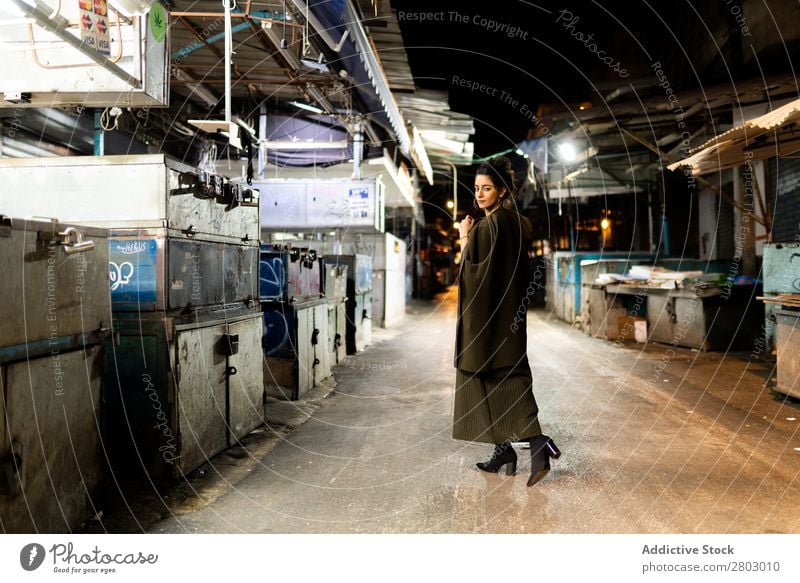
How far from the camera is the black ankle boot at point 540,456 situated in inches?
130

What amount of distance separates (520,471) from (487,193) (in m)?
2.01

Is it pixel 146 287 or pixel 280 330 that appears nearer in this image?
pixel 146 287

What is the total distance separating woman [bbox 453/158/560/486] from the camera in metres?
3.34

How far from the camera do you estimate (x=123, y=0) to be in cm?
351

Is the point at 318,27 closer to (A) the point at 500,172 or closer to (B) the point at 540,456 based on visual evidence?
(A) the point at 500,172

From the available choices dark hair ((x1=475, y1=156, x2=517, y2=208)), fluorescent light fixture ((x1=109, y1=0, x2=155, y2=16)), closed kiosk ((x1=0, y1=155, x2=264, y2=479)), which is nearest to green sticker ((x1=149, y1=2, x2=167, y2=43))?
fluorescent light fixture ((x1=109, y1=0, x2=155, y2=16))

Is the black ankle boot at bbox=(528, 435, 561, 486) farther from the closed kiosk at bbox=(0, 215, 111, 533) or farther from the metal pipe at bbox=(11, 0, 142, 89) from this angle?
the metal pipe at bbox=(11, 0, 142, 89)

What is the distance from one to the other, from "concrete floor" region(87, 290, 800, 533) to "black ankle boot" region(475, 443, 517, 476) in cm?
6

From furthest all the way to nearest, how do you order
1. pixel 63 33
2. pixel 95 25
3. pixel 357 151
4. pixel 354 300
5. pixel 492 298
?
pixel 357 151, pixel 354 300, pixel 492 298, pixel 95 25, pixel 63 33

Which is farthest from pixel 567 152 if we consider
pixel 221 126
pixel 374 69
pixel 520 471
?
pixel 520 471

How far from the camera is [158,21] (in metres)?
3.80
